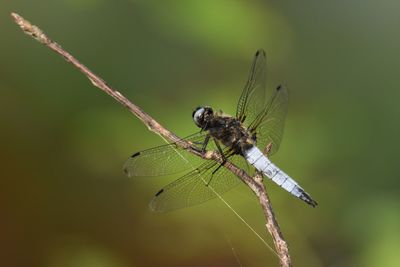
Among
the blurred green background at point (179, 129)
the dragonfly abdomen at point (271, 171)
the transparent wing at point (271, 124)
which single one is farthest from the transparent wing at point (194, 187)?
the blurred green background at point (179, 129)

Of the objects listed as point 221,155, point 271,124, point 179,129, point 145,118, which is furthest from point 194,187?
point 179,129

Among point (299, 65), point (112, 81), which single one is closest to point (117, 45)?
point (112, 81)

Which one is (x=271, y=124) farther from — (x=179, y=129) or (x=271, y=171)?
(x=179, y=129)

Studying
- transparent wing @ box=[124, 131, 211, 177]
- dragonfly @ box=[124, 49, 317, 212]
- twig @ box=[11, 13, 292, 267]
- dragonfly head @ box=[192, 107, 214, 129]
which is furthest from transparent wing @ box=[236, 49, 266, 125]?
twig @ box=[11, 13, 292, 267]

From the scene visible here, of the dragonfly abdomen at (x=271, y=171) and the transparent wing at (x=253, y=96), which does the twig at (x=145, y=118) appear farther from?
the transparent wing at (x=253, y=96)

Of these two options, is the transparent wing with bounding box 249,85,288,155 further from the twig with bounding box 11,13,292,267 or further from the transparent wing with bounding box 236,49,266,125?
the twig with bounding box 11,13,292,267

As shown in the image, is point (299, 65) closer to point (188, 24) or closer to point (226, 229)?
point (188, 24)
